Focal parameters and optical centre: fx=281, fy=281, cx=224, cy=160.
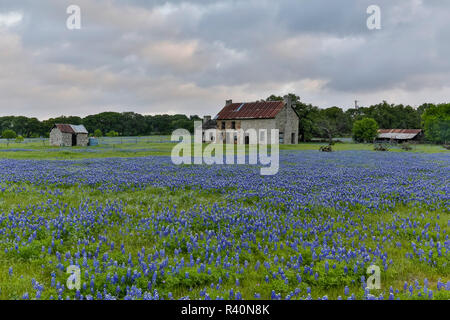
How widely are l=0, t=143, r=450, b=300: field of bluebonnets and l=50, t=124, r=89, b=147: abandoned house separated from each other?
46.6 m

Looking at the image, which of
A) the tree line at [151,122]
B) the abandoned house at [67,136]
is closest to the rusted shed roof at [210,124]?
the abandoned house at [67,136]

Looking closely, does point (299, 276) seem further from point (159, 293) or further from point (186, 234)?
point (186, 234)

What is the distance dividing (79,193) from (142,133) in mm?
115591

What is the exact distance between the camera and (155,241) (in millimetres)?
5684

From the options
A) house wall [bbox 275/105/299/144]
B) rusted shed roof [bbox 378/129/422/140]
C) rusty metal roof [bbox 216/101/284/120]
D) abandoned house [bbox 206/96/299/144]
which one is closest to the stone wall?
abandoned house [bbox 206/96/299/144]

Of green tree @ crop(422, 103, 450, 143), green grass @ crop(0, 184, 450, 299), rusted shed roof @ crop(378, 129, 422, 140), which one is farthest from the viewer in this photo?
rusted shed roof @ crop(378, 129, 422, 140)

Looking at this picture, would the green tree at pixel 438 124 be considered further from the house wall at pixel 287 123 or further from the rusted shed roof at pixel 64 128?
the rusted shed roof at pixel 64 128

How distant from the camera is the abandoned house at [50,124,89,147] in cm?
5128

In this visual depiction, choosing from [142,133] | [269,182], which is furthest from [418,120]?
[269,182]

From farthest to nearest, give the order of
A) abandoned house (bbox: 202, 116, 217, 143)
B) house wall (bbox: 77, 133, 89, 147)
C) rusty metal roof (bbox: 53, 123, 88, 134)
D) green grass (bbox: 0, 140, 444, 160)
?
abandoned house (bbox: 202, 116, 217, 143) → house wall (bbox: 77, 133, 89, 147) → rusty metal roof (bbox: 53, 123, 88, 134) → green grass (bbox: 0, 140, 444, 160)

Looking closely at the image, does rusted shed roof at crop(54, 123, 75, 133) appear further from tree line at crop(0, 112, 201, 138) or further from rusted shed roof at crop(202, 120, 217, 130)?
tree line at crop(0, 112, 201, 138)

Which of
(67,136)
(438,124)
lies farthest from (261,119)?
(438,124)

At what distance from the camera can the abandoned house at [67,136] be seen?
51281 mm

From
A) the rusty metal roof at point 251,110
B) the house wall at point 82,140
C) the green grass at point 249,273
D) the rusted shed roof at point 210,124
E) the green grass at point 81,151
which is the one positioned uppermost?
the rusty metal roof at point 251,110
